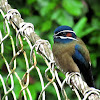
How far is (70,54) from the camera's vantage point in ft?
8.11

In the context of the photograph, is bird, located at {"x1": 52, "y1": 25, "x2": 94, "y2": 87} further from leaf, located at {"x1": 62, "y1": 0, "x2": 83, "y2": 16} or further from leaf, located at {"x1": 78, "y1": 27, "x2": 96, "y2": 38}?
leaf, located at {"x1": 62, "y1": 0, "x2": 83, "y2": 16}

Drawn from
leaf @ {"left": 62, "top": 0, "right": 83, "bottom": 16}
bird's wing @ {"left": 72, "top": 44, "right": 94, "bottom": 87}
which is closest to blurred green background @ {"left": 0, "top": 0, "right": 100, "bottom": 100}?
leaf @ {"left": 62, "top": 0, "right": 83, "bottom": 16}

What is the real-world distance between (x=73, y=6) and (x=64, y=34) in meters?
1.12

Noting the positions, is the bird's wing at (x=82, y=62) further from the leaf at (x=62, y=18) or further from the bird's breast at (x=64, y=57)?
the leaf at (x=62, y=18)

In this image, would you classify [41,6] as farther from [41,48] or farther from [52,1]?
[41,48]

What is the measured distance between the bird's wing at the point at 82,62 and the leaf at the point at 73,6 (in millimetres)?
964

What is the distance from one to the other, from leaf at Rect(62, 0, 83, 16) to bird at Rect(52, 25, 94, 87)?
36.3 inches

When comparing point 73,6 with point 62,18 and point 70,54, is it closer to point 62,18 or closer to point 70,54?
point 62,18

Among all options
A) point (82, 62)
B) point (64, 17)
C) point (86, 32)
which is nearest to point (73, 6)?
point (64, 17)

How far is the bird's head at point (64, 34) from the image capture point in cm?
229

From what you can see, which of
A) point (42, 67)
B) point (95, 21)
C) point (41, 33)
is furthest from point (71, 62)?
point (95, 21)

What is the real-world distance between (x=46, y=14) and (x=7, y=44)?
0.77 m

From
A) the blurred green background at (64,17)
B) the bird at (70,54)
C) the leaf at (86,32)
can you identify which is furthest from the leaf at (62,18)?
the bird at (70,54)

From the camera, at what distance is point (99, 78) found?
3.50 m
